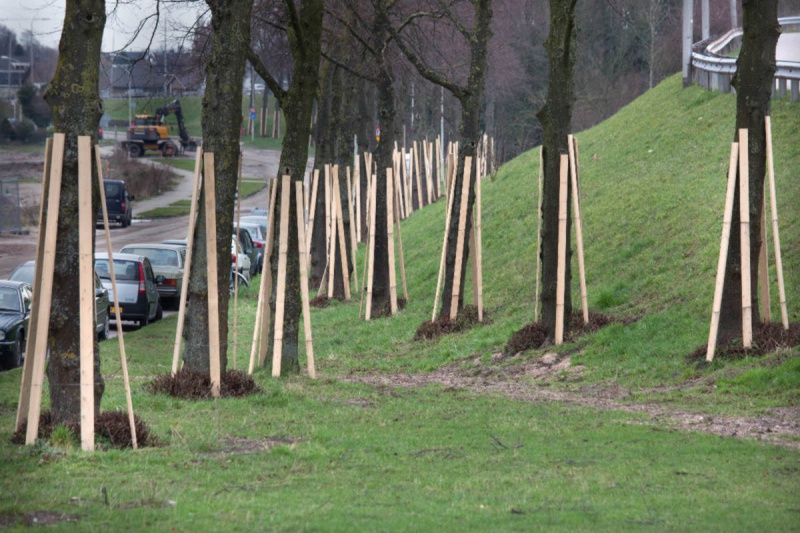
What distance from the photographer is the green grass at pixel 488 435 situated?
6.29m

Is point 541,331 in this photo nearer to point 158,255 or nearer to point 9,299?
point 9,299

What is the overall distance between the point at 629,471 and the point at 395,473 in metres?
1.67

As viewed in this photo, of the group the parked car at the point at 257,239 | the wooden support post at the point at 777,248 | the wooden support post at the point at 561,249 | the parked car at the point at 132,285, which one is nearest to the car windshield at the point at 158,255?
the parked car at the point at 132,285

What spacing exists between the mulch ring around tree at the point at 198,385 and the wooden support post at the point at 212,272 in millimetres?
149

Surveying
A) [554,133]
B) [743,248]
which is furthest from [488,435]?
[554,133]

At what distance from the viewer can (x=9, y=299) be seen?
17094mm

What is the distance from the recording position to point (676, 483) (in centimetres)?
716

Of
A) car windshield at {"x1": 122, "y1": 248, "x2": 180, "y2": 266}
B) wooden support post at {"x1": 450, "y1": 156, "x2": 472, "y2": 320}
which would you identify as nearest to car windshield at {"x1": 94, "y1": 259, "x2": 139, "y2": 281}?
car windshield at {"x1": 122, "y1": 248, "x2": 180, "y2": 266}

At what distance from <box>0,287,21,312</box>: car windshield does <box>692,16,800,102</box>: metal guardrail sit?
12.2 m

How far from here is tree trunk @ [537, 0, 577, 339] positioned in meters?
14.7

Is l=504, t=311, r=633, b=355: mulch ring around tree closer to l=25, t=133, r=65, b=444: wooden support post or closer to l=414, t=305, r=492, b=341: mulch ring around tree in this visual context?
l=414, t=305, r=492, b=341: mulch ring around tree

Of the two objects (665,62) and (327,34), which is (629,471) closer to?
(327,34)

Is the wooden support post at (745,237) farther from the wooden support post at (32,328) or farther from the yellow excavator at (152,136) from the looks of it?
the yellow excavator at (152,136)

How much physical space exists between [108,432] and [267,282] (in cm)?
458
